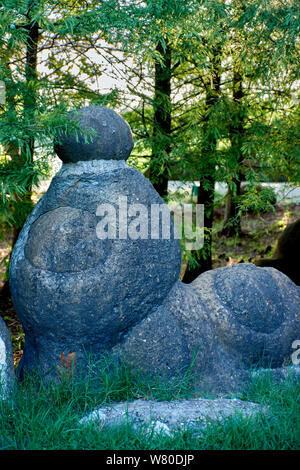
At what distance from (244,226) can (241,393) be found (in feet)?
21.9

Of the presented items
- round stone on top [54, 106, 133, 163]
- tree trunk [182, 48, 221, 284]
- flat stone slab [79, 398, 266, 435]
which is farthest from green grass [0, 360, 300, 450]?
tree trunk [182, 48, 221, 284]

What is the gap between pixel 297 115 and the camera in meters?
5.17

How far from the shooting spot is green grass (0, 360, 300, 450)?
2.30m

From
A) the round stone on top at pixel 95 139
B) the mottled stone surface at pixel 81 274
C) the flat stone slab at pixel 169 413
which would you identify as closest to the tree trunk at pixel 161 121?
the round stone on top at pixel 95 139

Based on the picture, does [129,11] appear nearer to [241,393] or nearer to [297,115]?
[297,115]

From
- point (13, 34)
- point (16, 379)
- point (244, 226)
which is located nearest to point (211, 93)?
point (13, 34)

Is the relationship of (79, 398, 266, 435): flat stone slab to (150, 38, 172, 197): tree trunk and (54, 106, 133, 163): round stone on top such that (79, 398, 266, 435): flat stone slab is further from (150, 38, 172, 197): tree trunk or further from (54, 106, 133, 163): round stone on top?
(150, 38, 172, 197): tree trunk

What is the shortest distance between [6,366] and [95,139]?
151 cm

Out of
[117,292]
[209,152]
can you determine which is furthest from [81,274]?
[209,152]

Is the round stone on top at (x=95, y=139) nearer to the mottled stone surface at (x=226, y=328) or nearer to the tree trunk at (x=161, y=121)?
the mottled stone surface at (x=226, y=328)

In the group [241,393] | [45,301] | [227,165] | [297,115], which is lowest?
[241,393]

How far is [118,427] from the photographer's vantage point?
7.79 ft

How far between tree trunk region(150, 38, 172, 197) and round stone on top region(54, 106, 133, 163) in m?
1.52

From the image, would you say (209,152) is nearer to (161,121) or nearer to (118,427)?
(161,121)
